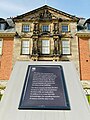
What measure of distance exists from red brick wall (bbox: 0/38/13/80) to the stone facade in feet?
2.61

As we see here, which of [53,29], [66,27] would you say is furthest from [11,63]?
[66,27]

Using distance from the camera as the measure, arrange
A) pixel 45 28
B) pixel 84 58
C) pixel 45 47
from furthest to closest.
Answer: pixel 45 28, pixel 45 47, pixel 84 58

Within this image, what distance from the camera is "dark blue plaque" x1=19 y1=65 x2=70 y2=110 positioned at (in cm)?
509

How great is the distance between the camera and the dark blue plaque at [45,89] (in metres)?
5.09

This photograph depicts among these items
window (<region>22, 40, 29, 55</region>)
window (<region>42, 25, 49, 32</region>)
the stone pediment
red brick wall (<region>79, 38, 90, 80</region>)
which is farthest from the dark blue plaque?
the stone pediment

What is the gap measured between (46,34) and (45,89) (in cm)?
2243

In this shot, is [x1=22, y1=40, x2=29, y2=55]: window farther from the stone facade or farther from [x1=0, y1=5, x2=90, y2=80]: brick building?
the stone facade

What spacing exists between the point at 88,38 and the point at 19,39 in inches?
403

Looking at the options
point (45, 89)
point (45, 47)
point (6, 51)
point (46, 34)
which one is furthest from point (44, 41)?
point (45, 89)

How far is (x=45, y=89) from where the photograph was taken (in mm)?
5594

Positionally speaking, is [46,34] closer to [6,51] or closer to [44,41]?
[44,41]

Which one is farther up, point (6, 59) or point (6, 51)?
point (6, 51)


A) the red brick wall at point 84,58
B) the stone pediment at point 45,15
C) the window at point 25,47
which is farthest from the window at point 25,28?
the red brick wall at point 84,58

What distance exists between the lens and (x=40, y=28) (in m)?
27.9
